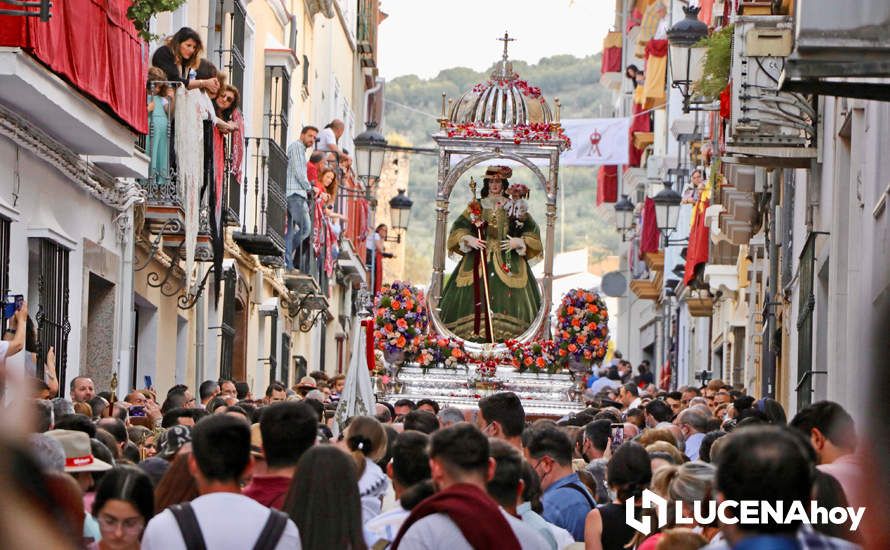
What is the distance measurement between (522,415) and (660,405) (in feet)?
15.6

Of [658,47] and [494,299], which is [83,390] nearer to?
[494,299]

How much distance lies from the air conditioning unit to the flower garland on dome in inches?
182

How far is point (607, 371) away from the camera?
32844mm

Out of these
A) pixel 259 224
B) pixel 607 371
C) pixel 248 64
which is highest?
pixel 248 64

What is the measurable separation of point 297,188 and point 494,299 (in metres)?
7.33

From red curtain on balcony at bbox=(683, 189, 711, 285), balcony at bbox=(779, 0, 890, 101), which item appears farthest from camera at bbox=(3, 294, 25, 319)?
red curtain on balcony at bbox=(683, 189, 711, 285)

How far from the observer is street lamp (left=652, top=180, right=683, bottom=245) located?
1325 inches

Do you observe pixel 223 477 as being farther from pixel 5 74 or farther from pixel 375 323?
pixel 375 323

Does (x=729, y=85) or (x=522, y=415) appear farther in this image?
(x=729, y=85)

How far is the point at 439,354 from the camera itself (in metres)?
20.9

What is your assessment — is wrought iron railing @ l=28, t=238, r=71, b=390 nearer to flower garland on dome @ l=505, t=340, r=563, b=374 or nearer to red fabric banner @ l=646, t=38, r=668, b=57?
flower garland on dome @ l=505, t=340, r=563, b=374

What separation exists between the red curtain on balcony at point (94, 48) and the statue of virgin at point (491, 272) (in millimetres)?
6372

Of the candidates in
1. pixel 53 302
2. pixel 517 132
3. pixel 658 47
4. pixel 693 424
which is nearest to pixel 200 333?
pixel 517 132

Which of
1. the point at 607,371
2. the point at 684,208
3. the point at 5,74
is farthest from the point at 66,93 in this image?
the point at 684,208
